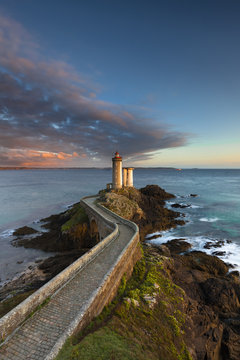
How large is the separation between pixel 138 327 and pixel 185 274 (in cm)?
892

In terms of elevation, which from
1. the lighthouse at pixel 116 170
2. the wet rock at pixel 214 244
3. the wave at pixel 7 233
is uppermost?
the lighthouse at pixel 116 170

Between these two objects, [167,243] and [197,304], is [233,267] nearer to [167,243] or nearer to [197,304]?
[167,243]

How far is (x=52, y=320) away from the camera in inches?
288

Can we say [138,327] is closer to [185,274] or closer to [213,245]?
[185,274]

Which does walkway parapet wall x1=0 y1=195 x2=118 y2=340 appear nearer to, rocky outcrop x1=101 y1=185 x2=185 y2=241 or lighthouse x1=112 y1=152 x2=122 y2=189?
rocky outcrop x1=101 y1=185 x2=185 y2=241

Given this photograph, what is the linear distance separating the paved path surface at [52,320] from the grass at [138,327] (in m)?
0.76

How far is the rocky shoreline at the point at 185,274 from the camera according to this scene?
10.5 metres

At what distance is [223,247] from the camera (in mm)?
23578

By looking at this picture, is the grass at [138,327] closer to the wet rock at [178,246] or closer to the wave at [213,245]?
the wet rock at [178,246]

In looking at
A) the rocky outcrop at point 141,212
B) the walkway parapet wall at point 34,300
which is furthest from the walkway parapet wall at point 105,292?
the rocky outcrop at point 141,212

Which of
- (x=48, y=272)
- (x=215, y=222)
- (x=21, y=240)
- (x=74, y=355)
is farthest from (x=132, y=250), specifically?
(x=215, y=222)

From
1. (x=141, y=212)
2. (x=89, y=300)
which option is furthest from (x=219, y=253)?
(x=89, y=300)

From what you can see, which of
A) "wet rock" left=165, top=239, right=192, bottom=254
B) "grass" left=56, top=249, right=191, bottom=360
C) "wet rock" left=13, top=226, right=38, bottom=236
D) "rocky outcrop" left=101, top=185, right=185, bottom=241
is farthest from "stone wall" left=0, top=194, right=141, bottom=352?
"wet rock" left=13, top=226, right=38, bottom=236

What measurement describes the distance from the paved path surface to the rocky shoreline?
4.29m
